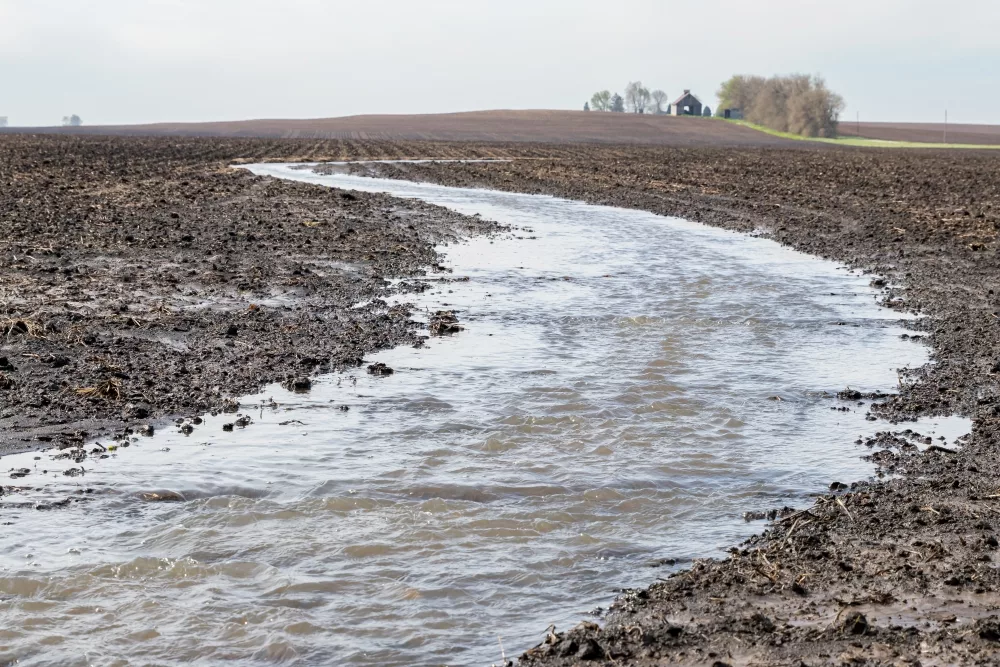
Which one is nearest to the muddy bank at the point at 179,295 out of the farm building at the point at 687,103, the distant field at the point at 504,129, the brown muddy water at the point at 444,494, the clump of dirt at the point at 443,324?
the clump of dirt at the point at 443,324

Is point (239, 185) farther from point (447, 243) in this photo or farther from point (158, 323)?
point (158, 323)

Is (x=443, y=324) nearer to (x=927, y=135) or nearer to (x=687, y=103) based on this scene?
(x=927, y=135)

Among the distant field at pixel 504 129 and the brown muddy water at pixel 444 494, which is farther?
the distant field at pixel 504 129

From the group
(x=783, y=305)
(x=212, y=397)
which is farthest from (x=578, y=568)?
(x=783, y=305)

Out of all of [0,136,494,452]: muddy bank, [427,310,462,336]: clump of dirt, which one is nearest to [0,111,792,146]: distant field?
[0,136,494,452]: muddy bank

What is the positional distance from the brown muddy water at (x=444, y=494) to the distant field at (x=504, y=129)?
70.0m

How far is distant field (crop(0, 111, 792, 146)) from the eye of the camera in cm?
8581

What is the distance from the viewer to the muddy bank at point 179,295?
8477mm

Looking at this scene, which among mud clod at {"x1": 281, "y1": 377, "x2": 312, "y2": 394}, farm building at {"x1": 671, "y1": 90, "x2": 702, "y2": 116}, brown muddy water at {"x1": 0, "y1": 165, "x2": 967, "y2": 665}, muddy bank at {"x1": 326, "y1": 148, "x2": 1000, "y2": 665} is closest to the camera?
muddy bank at {"x1": 326, "y1": 148, "x2": 1000, "y2": 665}

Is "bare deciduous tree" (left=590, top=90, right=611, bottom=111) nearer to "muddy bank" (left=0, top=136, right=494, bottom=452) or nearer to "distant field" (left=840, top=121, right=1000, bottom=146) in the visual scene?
"distant field" (left=840, top=121, right=1000, bottom=146)

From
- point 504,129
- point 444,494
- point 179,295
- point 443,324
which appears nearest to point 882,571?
point 444,494

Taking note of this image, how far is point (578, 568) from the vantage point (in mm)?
5605

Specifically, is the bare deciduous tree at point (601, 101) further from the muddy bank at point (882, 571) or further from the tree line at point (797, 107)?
the muddy bank at point (882, 571)

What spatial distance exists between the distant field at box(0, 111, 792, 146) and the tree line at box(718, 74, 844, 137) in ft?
11.7
